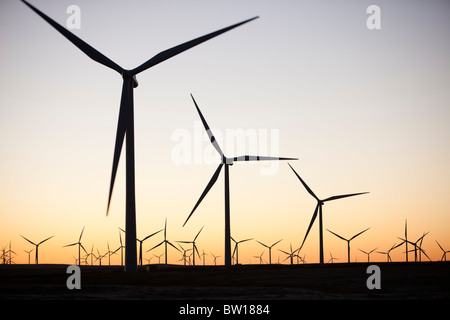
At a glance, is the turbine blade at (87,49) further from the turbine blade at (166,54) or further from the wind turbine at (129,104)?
the turbine blade at (166,54)

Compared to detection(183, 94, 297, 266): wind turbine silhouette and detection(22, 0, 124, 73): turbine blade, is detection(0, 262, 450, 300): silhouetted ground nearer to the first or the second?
detection(183, 94, 297, 266): wind turbine silhouette

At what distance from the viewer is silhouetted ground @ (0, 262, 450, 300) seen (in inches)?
2121

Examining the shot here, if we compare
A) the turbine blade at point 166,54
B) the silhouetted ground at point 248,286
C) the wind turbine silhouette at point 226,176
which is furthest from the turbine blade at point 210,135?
the silhouetted ground at point 248,286

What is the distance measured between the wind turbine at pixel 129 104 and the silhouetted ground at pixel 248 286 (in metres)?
4.29

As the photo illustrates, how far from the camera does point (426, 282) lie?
60.2 m

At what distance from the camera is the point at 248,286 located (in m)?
61.1

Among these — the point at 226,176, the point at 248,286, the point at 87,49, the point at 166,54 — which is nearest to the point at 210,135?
the point at 226,176

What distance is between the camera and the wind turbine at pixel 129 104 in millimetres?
73062

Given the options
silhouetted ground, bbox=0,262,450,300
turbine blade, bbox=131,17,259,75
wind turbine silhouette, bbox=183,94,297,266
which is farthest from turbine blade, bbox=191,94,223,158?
silhouetted ground, bbox=0,262,450,300
